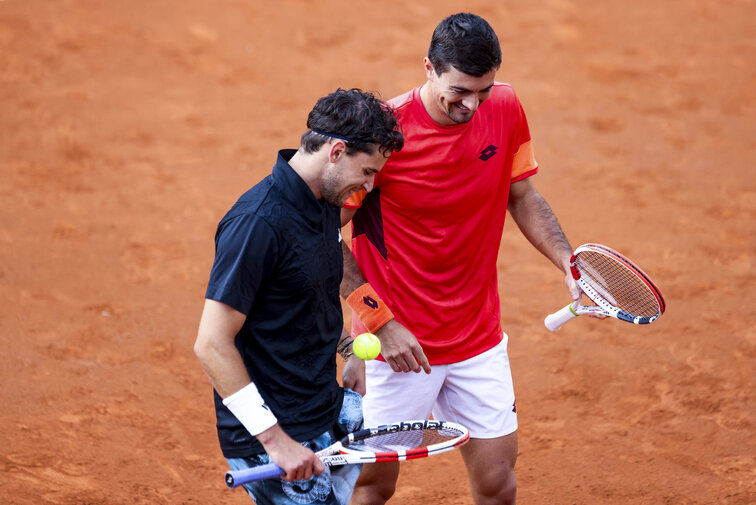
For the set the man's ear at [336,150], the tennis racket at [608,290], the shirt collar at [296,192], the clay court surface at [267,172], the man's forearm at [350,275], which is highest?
the man's ear at [336,150]

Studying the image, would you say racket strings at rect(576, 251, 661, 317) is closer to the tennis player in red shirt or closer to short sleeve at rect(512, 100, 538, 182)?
the tennis player in red shirt

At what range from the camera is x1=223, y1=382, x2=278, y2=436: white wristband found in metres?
3.17

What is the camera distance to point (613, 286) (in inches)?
176

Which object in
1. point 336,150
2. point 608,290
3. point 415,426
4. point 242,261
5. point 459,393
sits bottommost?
point 459,393

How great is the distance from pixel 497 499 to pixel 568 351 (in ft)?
8.79

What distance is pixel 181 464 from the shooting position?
18.3ft

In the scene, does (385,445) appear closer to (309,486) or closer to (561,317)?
(309,486)

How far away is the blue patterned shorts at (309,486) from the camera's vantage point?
→ 3.43 m

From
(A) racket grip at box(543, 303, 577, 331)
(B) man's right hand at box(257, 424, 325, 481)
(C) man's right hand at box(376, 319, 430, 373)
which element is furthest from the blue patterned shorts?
(A) racket grip at box(543, 303, 577, 331)

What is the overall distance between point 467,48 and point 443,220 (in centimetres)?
76

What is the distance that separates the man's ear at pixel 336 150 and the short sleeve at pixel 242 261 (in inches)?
14.2

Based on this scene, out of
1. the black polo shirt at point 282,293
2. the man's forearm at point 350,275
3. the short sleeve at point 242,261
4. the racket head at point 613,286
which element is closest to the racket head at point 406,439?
the black polo shirt at point 282,293

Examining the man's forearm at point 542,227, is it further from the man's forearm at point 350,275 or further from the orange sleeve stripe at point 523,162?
the man's forearm at point 350,275

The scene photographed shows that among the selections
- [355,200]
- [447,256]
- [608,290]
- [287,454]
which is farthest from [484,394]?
[287,454]
